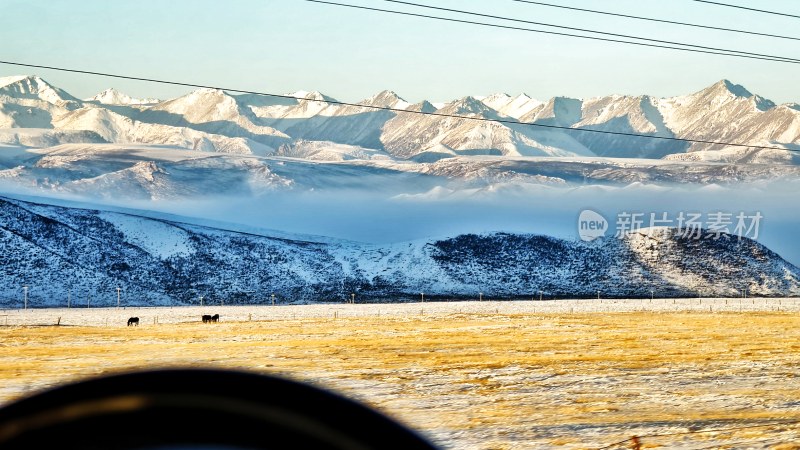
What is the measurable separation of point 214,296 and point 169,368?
173m

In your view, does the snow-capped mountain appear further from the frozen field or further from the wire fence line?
the frozen field

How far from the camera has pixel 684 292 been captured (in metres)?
185

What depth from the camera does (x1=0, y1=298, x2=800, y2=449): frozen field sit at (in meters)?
22.5

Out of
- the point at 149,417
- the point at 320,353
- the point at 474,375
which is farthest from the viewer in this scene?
the point at 320,353

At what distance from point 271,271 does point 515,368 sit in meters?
149

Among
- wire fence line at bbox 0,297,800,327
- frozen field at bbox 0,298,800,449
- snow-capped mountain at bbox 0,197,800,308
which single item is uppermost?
snow-capped mountain at bbox 0,197,800,308

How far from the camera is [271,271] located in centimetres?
18575

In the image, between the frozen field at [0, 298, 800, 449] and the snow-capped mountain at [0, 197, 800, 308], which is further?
the snow-capped mountain at [0, 197, 800, 308]

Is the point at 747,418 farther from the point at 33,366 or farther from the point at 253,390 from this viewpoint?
the point at 33,366

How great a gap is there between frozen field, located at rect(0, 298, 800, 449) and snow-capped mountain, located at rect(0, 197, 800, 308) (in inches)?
3656

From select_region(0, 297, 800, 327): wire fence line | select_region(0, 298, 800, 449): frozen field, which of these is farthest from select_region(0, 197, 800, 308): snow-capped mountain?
select_region(0, 298, 800, 449): frozen field

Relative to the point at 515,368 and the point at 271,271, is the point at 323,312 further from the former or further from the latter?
the point at 515,368

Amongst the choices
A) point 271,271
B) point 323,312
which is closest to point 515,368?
point 323,312

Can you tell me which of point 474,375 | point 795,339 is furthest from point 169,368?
point 795,339
